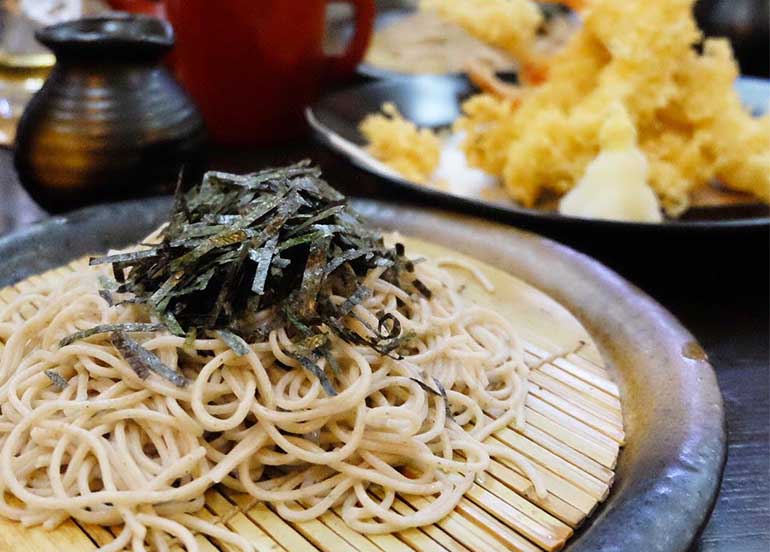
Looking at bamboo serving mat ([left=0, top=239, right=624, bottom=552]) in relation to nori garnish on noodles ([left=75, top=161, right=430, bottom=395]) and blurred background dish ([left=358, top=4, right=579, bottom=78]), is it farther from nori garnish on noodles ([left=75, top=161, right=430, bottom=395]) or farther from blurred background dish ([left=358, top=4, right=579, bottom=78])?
blurred background dish ([left=358, top=4, right=579, bottom=78])

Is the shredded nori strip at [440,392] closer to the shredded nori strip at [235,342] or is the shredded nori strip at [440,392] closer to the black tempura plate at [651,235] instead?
the shredded nori strip at [235,342]

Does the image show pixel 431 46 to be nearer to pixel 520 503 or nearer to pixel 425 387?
pixel 425 387

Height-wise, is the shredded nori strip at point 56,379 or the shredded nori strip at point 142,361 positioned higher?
the shredded nori strip at point 142,361

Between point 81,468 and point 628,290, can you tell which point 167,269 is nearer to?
point 81,468

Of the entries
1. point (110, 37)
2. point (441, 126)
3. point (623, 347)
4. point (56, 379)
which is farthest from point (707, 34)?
point (56, 379)

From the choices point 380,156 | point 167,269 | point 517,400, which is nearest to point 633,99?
point 380,156

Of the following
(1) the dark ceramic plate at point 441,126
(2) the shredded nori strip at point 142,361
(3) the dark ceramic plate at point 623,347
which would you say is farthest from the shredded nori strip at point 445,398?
(1) the dark ceramic plate at point 441,126
